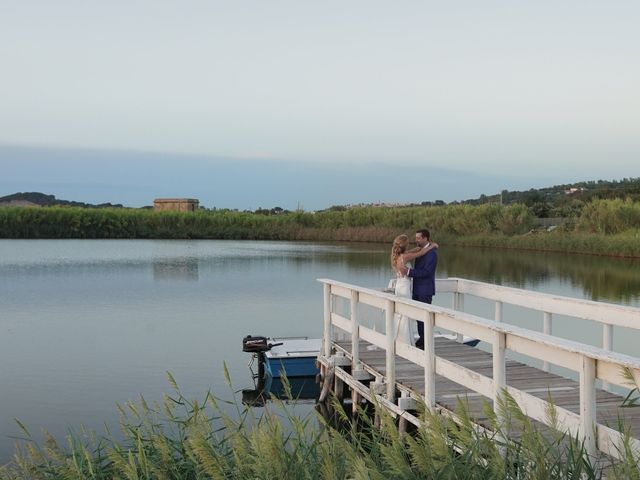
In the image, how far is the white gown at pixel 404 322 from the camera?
1053 centimetres

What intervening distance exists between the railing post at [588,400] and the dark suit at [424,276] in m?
5.83

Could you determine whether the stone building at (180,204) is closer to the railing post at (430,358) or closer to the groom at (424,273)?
the groom at (424,273)

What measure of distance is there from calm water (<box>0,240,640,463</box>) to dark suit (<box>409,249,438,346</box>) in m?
3.59

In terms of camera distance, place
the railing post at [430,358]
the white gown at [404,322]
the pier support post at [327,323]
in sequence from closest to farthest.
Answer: the railing post at [430,358]
the white gown at [404,322]
the pier support post at [327,323]

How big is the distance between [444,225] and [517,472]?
53616 mm

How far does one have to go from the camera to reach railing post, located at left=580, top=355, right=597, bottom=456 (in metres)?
5.14

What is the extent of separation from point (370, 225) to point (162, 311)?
4103 cm

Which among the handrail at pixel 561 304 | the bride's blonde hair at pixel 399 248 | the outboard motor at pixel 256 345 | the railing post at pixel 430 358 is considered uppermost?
the bride's blonde hair at pixel 399 248

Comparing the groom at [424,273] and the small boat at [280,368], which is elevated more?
the groom at [424,273]

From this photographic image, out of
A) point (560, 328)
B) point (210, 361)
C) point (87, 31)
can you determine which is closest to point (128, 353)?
point (210, 361)

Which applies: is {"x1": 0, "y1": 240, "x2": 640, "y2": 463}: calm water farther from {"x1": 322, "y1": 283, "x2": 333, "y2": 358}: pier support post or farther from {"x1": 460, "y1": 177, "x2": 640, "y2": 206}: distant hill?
{"x1": 460, "y1": 177, "x2": 640, "y2": 206}: distant hill

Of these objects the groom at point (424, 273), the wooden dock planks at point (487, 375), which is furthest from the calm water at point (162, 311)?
the groom at point (424, 273)

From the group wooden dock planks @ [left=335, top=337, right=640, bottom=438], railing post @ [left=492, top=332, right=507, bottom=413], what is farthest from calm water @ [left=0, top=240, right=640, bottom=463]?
railing post @ [left=492, top=332, right=507, bottom=413]

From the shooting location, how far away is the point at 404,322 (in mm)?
10531
